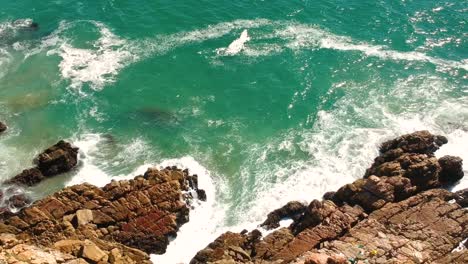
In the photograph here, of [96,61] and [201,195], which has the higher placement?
[96,61]

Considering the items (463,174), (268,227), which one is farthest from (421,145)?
(268,227)

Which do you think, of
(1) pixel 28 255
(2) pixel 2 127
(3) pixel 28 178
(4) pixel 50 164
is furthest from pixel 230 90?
(1) pixel 28 255

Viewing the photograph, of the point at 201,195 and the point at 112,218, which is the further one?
the point at 201,195

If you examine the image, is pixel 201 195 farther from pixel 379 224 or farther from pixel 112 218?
pixel 379 224

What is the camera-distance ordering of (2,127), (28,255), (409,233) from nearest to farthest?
(28,255), (409,233), (2,127)

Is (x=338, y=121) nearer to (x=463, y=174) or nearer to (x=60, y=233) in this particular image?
(x=463, y=174)

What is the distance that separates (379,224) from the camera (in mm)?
47500

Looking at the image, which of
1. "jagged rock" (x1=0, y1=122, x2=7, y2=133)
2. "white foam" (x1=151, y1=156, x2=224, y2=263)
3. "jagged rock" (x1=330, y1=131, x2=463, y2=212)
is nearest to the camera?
"white foam" (x1=151, y1=156, x2=224, y2=263)

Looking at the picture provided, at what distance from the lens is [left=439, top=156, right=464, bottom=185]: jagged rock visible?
55.3 m

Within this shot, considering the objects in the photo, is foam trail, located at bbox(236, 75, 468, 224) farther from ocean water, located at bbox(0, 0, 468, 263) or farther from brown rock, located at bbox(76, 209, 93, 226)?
brown rock, located at bbox(76, 209, 93, 226)

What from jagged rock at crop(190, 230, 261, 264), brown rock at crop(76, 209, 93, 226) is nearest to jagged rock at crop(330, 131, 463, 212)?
jagged rock at crop(190, 230, 261, 264)

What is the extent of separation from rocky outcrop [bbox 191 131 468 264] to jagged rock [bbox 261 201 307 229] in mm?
113

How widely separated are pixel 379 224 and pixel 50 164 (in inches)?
1510

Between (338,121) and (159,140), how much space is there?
25.1 m
